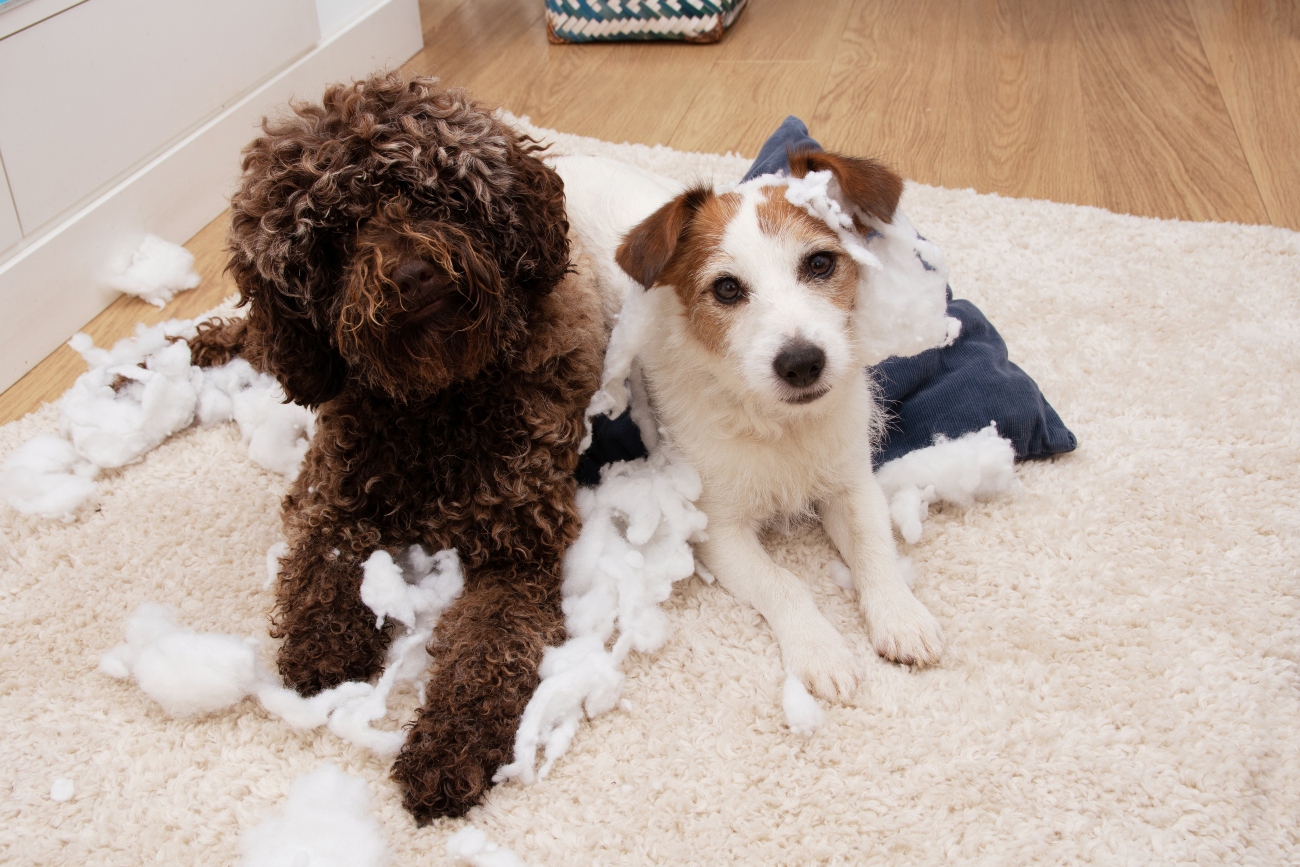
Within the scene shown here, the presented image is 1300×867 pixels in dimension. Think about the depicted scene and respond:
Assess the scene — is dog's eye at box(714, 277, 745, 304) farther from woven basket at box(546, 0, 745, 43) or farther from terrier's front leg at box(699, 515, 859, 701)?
woven basket at box(546, 0, 745, 43)

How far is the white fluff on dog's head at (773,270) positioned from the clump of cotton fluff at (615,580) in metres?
Result: 0.27

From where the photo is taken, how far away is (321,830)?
1.35m

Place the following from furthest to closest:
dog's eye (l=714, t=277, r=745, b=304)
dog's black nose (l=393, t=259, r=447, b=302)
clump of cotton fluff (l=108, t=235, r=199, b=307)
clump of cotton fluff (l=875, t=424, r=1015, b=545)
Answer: clump of cotton fluff (l=108, t=235, r=199, b=307) → clump of cotton fluff (l=875, t=424, r=1015, b=545) → dog's eye (l=714, t=277, r=745, b=304) → dog's black nose (l=393, t=259, r=447, b=302)

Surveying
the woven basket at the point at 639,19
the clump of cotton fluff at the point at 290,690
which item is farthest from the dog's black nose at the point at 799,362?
the woven basket at the point at 639,19

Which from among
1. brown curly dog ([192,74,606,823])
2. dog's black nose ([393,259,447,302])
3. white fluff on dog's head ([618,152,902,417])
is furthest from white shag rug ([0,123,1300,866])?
dog's black nose ([393,259,447,302])

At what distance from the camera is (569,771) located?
1448mm

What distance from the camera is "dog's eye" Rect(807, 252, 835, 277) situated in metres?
1.52

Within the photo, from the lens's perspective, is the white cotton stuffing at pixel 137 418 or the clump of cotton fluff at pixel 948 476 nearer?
the clump of cotton fluff at pixel 948 476

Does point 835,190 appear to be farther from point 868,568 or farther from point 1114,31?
point 1114,31

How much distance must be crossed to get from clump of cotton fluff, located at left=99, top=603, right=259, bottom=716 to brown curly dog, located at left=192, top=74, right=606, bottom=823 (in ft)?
0.22

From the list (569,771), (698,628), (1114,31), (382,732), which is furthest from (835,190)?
(1114,31)

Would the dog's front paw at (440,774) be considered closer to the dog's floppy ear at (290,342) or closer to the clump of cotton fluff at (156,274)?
the dog's floppy ear at (290,342)

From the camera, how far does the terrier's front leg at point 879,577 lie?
5.17ft

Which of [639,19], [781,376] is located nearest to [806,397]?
[781,376]
